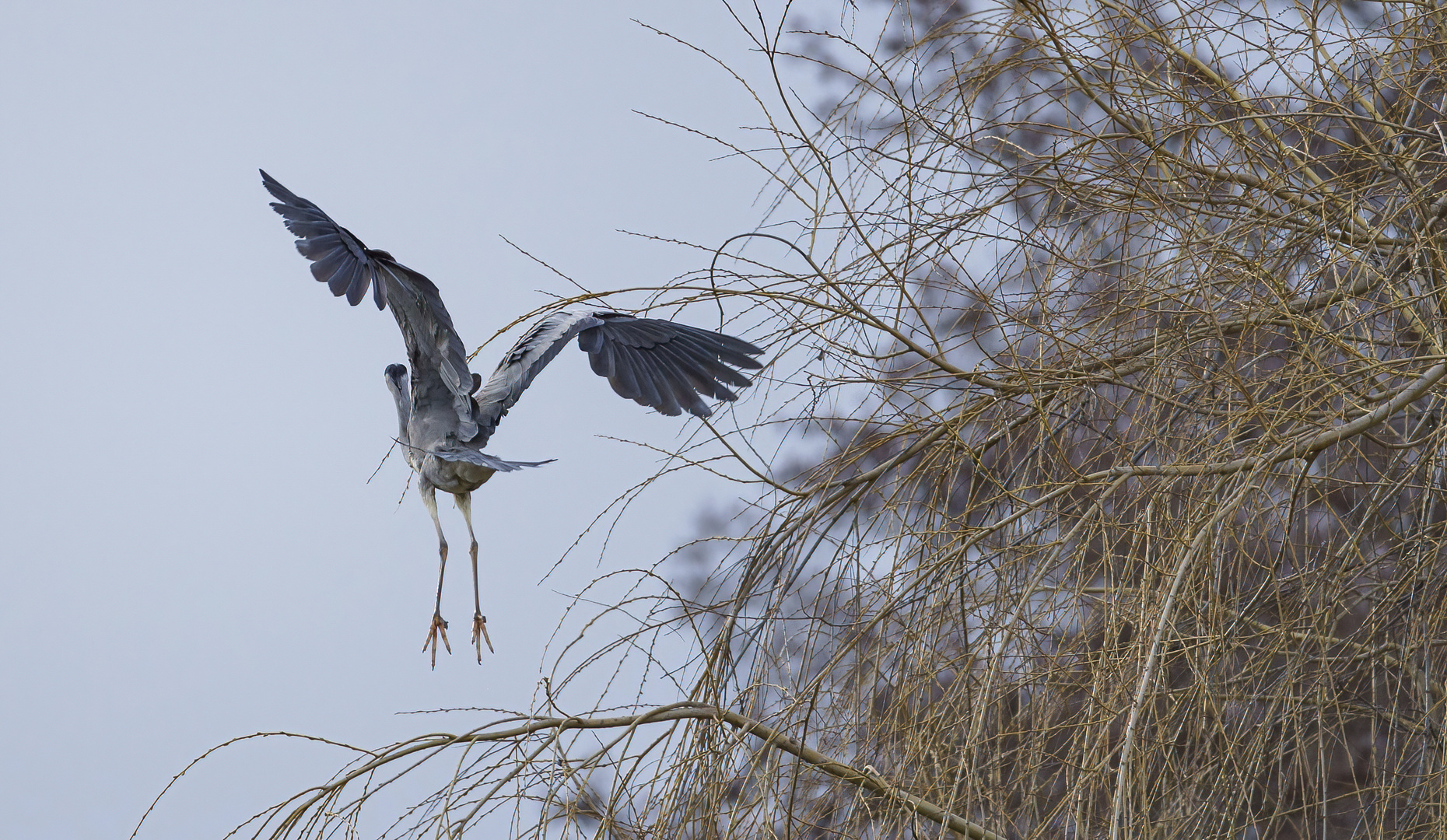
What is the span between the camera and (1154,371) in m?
1.55

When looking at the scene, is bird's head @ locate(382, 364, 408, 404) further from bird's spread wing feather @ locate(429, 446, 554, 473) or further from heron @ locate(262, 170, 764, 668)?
bird's spread wing feather @ locate(429, 446, 554, 473)

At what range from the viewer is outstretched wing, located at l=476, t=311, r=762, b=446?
149 centimetres

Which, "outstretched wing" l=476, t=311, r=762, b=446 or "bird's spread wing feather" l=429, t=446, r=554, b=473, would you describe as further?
"outstretched wing" l=476, t=311, r=762, b=446

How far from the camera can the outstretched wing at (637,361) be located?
149 cm

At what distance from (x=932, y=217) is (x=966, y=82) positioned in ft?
0.60

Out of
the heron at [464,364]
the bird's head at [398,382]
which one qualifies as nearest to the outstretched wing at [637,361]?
the heron at [464,364]

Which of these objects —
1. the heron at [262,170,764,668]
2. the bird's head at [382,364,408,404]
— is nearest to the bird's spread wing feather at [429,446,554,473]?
the heron at [262,170,764,668]

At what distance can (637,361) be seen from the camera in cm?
156

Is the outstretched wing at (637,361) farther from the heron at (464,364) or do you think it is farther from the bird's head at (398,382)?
the bird's head at (398,382)

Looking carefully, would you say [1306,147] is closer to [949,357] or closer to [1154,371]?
[1154,371]

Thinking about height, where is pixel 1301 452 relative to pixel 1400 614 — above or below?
above

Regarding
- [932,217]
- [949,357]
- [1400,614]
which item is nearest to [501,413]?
[932,217]

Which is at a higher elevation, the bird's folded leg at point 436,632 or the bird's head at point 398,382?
the bird's head at point 398,382

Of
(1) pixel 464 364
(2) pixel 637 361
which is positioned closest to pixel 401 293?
(1) pixel 464 364
